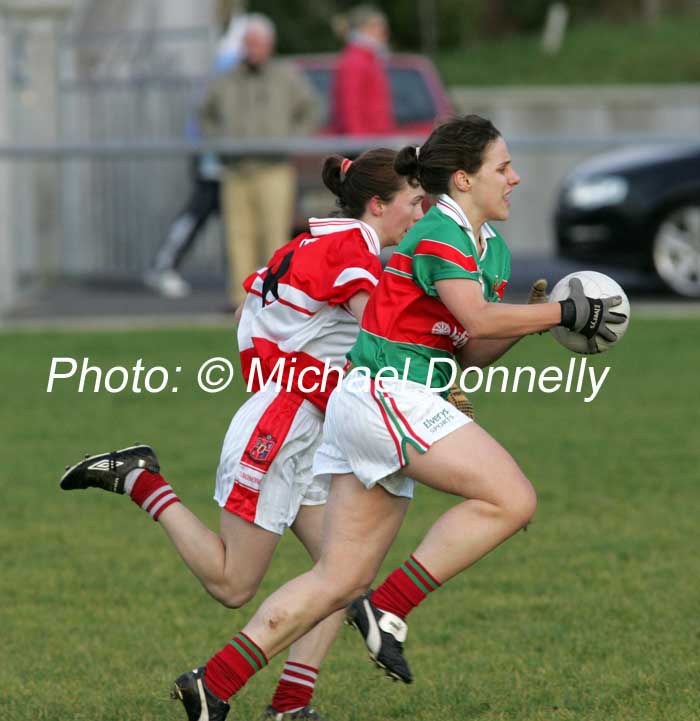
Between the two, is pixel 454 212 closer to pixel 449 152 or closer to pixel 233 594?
pixel 449 152

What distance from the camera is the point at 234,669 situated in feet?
15.3

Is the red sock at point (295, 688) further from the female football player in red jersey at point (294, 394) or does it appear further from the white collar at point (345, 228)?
the white collar at point (345, 228)

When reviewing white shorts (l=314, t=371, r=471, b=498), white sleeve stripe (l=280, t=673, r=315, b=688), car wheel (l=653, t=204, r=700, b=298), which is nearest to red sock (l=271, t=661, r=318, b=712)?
white sleeve stripe (l=280, t=673, r=315, b=688)

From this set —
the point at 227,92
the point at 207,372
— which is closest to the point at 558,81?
the point at 227,92

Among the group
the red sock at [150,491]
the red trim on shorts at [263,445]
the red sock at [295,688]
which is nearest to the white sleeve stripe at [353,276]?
the red trim on shorts at [263,445]

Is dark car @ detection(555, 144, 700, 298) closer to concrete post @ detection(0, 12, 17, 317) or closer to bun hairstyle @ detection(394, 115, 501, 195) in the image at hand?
concrete post @ detection(0, 12, 17, 317)

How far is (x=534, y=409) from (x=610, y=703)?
19.1 ft

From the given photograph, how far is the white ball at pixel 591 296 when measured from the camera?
4.74 m

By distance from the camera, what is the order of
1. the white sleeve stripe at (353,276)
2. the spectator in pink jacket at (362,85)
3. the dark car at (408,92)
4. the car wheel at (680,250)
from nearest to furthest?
the white sleeve stripe at (353,276) → the spectator in pink jacket at (362,85) → the car wheel at (680,250) → the dark car at (408,92)

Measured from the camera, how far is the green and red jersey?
15.1 ft

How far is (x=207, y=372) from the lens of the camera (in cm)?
1216

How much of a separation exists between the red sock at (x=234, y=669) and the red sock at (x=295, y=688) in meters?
0.38

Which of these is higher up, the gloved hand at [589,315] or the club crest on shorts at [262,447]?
the gloved hand at [589,315]

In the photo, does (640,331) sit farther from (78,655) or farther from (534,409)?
(78,655)
